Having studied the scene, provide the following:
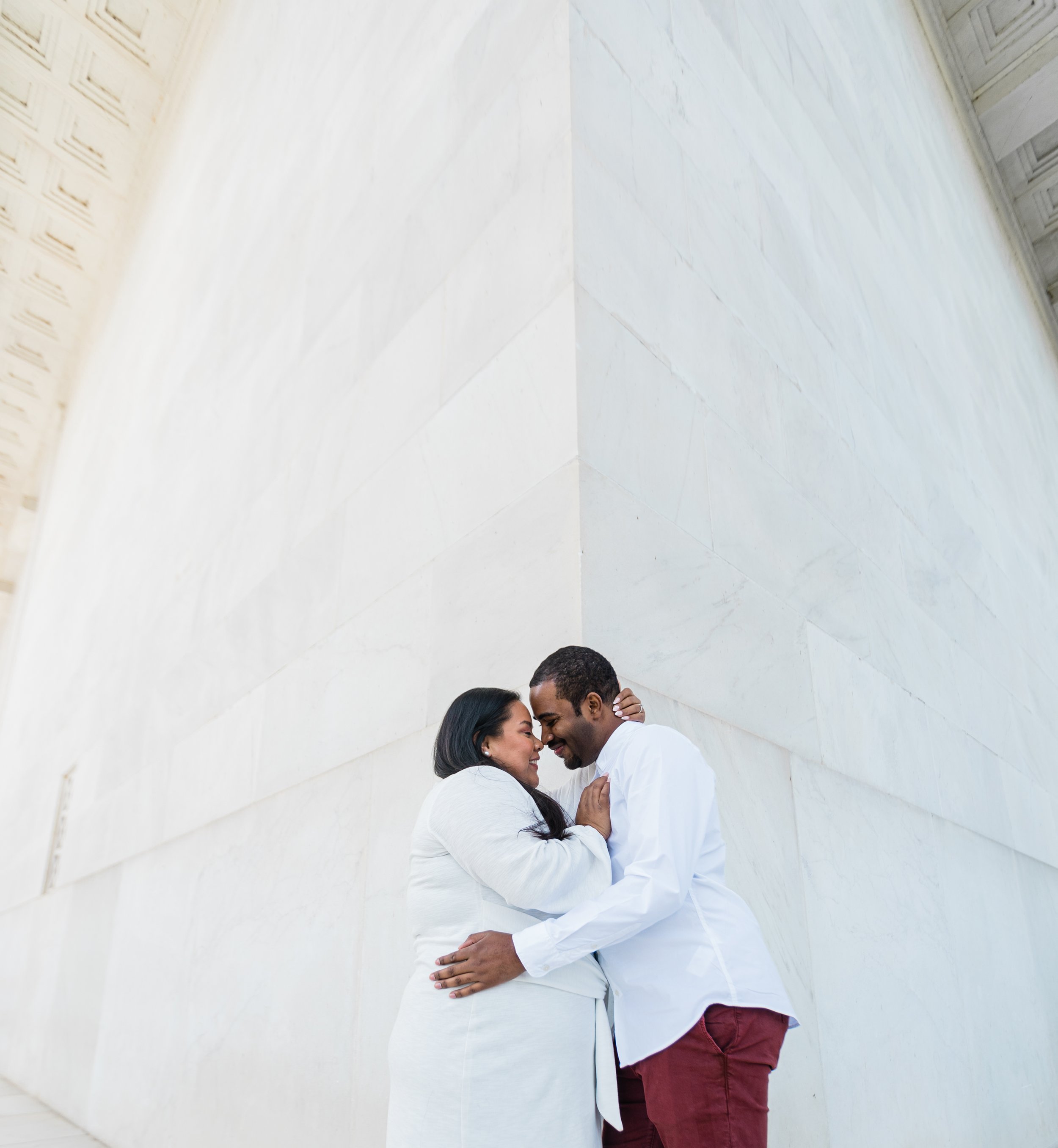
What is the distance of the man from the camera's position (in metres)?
1.66

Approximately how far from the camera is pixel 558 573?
2.63 metres

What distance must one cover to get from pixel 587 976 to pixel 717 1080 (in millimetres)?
314

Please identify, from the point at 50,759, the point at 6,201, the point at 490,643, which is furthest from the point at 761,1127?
the point at 6,201

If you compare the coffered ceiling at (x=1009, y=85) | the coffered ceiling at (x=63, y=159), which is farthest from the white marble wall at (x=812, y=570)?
the coffered ceiling at (x=63, y=159)

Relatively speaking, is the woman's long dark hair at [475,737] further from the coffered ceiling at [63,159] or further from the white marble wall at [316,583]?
the coffered ceiling at [63,159]

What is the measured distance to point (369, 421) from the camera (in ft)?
13.4

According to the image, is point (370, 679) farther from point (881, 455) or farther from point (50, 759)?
point (50, 759)

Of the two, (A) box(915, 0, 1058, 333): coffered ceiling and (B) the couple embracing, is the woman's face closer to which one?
(B) the couple embracing

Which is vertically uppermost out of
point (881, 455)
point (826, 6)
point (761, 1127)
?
point (826, 6)

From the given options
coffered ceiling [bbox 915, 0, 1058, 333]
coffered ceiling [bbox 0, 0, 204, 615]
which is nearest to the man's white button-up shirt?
coffered ceiling [bbox 915, 0, 1058, 333]

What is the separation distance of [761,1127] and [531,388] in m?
2.18

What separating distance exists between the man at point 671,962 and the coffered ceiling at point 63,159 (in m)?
13.7

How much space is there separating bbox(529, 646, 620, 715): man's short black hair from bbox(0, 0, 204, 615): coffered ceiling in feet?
43.4

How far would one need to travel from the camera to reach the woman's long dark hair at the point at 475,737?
2.01m
